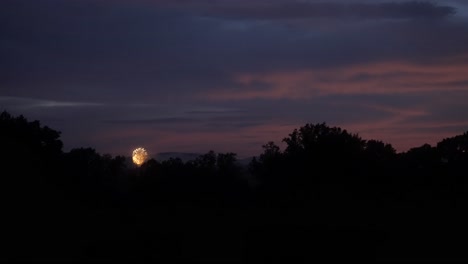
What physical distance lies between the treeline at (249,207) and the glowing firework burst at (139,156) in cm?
1160

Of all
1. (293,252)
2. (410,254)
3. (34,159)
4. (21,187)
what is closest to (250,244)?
(293,252)

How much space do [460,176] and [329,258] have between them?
25551 mm

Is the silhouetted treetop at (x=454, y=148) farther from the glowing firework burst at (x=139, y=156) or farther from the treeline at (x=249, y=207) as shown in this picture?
the glowing firework burst at (x=139, y=156)

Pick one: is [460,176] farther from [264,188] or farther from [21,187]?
[21,187]

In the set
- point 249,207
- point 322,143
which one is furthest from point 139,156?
point 249,207

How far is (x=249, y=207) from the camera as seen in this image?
32750 millimetres

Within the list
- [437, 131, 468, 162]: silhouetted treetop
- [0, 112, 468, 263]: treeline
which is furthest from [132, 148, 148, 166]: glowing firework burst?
[437, 131, 468, 162]: silhouetted treetop

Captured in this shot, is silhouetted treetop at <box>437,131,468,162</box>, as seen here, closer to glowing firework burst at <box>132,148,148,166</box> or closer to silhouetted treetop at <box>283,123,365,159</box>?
silhouetted treetop at <box>283,123,365,159</box>

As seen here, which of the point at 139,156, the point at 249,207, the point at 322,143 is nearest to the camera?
the point at 249,207

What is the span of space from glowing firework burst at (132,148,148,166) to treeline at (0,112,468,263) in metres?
11.6

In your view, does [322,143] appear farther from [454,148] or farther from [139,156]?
[139,156]

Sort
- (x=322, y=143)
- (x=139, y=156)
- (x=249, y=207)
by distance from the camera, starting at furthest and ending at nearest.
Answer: (x=139, y=156)
(x=322, y=143)
(x=249, y=207)

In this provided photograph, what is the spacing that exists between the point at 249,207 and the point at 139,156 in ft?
118

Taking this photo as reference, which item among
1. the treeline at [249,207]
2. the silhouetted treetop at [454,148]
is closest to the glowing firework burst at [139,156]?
the treeline at [249,207]
